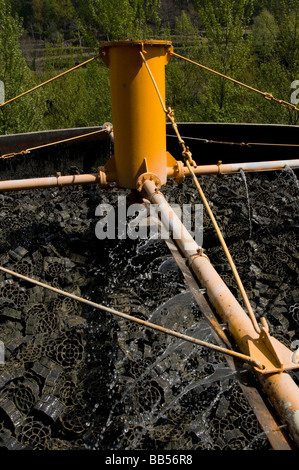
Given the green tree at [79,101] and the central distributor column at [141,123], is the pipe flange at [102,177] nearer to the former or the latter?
the central distributor column at [141,123]

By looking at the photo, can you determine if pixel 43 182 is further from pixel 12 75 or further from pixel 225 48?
pixel 225 48

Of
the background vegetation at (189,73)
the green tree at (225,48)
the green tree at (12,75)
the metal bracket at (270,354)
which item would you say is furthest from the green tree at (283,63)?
the metal bracket at (270,354)

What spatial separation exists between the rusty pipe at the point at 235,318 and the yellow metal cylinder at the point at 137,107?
940 mm

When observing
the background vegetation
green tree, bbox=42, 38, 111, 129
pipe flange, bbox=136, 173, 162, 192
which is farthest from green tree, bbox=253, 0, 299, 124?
pipe flange, bbox=136, 173, 162, 192

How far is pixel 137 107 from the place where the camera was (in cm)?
438

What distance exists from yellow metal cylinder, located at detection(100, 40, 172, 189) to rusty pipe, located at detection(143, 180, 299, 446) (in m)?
0.94

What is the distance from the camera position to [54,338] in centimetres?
436

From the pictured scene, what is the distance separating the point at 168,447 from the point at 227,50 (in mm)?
16790

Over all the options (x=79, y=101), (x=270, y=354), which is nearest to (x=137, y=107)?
(x=270, y=354)

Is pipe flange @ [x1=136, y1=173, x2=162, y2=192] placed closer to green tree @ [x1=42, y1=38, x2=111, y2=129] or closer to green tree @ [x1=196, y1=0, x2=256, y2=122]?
green tree @ [x1=196, y1=0, x2=256, y2=122]

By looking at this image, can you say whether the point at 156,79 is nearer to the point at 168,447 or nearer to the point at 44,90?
the point at 168,447

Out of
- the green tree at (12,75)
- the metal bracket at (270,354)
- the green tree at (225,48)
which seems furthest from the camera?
the green tree at (225,48)

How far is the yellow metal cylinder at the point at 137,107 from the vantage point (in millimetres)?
4270

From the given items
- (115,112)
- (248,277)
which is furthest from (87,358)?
(115,112)
